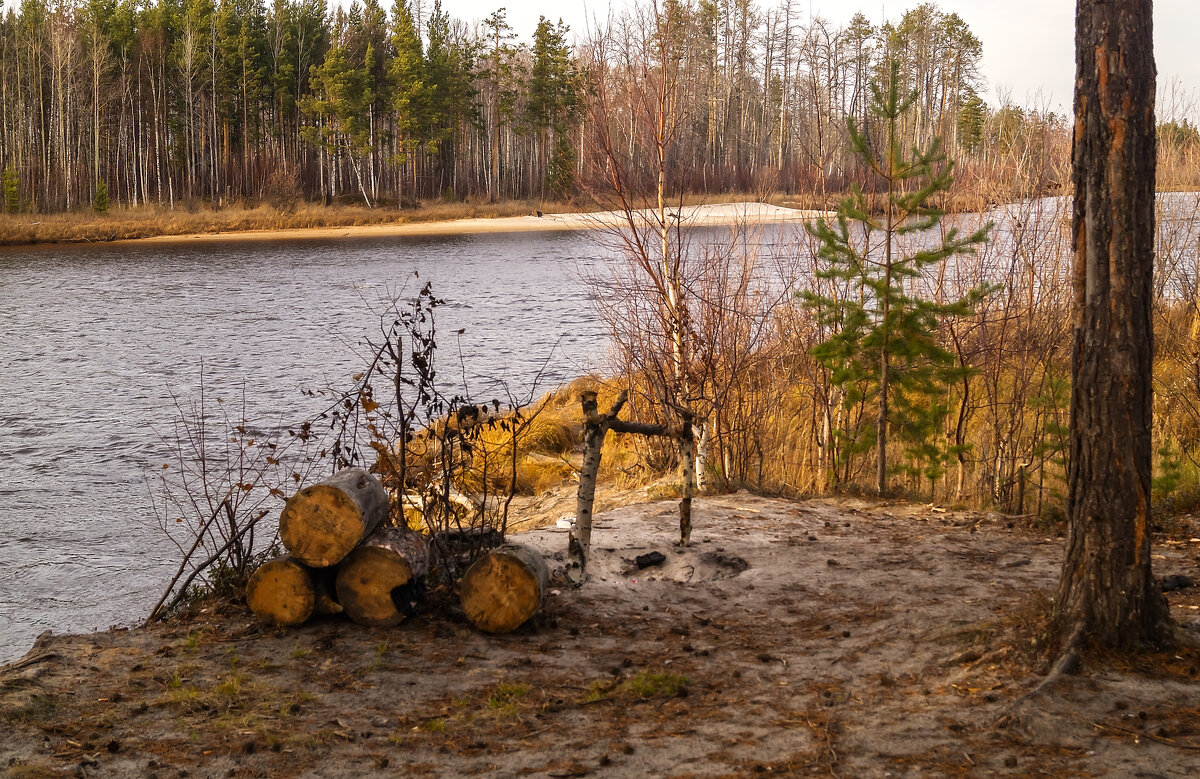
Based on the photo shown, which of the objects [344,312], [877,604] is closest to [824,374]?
[877,604]

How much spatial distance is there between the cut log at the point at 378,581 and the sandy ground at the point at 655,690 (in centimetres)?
11

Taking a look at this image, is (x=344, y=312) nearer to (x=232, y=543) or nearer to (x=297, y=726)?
(x=232, y=543)

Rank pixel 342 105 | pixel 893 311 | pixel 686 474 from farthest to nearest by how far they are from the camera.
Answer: pixel 342 105 → pixel 893 311 → pixel 686 474

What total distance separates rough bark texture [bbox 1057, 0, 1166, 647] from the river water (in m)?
7.35

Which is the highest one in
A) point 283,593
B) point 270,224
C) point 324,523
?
point 270,224

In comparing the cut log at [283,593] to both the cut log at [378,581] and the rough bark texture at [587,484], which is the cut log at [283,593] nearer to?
the cut log at [378,581]

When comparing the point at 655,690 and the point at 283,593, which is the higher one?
the point at 283,593

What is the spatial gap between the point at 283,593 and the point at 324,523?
48 centimetres

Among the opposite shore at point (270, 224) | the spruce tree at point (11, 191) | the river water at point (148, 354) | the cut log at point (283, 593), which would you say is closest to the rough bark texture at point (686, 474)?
the cut log at point (283, 593)

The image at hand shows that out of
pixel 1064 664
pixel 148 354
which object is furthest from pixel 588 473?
pixel 148 354

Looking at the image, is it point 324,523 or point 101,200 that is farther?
point 101,200

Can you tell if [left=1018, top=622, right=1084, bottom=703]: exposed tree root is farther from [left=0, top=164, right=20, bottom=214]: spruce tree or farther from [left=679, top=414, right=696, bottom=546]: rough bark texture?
[left=0, top=164, right=20, bottom=214]: spruce tree

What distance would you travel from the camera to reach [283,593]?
5848 millimetres

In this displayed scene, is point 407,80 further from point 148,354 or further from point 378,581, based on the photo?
point 378,581
